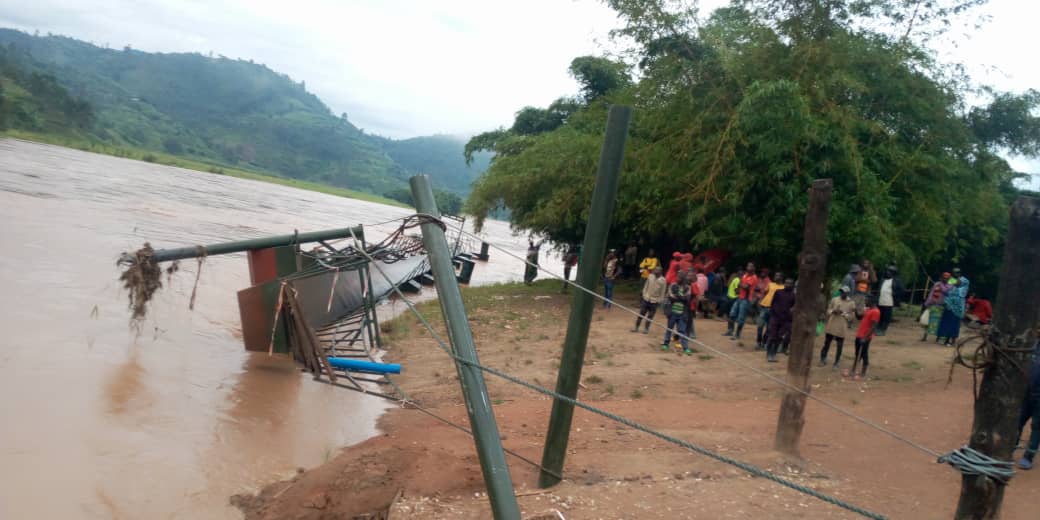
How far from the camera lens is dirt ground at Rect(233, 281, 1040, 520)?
5.38 metres

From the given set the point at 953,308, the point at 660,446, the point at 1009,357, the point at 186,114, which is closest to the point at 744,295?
the point at 953,308

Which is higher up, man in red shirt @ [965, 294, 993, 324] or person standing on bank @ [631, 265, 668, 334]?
man in red shirt @ [965, 294, 993, 324]

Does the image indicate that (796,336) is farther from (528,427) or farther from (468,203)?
(468,203)

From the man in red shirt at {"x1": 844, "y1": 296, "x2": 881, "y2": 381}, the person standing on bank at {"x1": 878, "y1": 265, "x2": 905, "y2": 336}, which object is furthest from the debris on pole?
the person standing on bank at {"x1": 878, "y1": 265, "x2": 905, "y2": 336}

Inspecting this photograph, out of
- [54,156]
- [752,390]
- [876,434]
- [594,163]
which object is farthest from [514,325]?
[54,156]

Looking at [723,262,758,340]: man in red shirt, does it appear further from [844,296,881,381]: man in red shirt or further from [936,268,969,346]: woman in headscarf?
[936,268,969,346]: woman in headscarf

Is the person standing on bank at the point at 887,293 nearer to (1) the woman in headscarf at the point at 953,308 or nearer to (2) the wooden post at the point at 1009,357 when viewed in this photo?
(1) the woman in headscarf at the point at 953,308

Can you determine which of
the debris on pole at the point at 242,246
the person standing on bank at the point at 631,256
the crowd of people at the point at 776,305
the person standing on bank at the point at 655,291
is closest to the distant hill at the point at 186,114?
the person standing on bank at the point at 631,256

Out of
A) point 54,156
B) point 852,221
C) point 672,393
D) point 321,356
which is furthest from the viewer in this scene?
point 54,156

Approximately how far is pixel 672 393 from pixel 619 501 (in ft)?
14.2

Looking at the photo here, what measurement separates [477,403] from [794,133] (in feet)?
33.8

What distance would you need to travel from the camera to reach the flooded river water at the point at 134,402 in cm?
632

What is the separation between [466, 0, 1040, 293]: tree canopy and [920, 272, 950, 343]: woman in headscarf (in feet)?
2.41

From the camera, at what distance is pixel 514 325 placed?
46.9 feet
